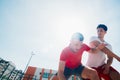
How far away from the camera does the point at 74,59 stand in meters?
2.43

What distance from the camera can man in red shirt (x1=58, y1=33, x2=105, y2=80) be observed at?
2.35 meters

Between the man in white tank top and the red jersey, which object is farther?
the man in white tank top

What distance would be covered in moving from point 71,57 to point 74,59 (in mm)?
79

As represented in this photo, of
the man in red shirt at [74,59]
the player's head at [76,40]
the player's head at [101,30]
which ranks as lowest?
the man in red shirt at [74,59]

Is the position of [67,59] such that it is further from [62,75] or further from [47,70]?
[47,70]

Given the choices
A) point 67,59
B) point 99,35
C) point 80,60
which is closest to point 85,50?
point 80,60

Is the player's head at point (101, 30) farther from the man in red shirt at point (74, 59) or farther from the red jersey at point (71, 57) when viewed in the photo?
the red jersey at point (71, 57)

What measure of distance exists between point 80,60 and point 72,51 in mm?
257

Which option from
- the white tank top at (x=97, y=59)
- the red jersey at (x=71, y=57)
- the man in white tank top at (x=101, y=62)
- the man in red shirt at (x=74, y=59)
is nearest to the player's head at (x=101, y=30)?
the man in white tank top at (x=101, y=62)

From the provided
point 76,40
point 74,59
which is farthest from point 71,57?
point 76,40

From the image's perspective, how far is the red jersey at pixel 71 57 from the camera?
240cm

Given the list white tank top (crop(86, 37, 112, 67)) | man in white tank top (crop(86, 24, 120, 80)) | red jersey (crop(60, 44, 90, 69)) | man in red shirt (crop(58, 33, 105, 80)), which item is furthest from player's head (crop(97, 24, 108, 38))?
red jersey (crop(60, 44, 90, 69))

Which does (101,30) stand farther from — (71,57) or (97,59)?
(71,57)

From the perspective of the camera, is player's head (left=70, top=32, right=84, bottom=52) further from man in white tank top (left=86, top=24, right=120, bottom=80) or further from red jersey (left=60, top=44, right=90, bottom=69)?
man in white tank top (left=86, top=24, right=120, bottom=80)
